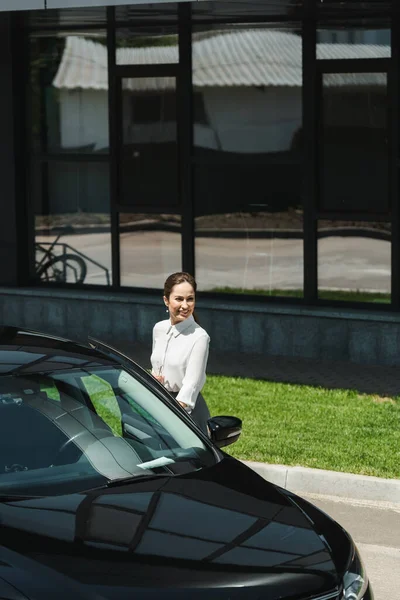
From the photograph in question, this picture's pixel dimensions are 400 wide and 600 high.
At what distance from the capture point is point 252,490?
5.70 meters

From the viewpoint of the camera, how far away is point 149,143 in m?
15.5

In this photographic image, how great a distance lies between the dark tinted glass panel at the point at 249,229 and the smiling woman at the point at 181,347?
21.9 ft

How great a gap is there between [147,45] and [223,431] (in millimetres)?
9516

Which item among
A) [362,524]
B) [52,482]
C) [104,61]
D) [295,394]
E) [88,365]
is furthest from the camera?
[104,61]

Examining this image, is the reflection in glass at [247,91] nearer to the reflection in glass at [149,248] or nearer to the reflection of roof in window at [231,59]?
the reflection of roof in window at [231,59]

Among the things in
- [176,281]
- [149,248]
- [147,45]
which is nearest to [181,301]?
[176,281]

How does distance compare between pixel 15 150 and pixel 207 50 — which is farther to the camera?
pixel 15 150

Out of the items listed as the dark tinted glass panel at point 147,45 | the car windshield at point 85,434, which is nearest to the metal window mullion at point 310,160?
the dark tinted glass panel at point 147,45

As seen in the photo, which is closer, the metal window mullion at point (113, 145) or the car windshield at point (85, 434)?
the car windshield at point (85, 434)

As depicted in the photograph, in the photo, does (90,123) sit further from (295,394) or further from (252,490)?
(252,490)

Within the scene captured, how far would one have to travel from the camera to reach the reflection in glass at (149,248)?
1545 centimetres

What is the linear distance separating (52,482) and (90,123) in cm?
1084

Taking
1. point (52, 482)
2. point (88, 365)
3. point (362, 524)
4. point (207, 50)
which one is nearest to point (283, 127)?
point (207, 50)

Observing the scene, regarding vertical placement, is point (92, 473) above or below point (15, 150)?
below
